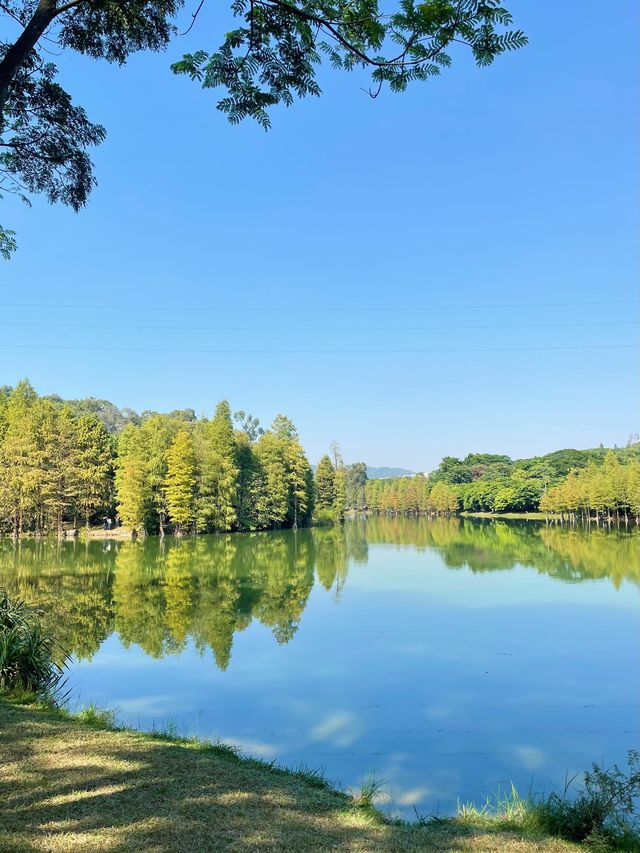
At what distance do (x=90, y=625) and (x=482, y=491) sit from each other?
6668 centimetres

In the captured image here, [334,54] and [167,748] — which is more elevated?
[334,54]

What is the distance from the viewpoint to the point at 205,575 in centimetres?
1659

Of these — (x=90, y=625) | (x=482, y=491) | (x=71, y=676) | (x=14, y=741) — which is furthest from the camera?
(x=482, y=491)

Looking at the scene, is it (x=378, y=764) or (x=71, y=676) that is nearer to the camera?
(x=378, y=764)

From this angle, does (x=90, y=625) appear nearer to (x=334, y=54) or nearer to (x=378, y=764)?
(x=378, y=764)

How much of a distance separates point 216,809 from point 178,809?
209mm

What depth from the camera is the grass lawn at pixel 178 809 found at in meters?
2.75

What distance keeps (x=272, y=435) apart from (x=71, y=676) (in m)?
32.8

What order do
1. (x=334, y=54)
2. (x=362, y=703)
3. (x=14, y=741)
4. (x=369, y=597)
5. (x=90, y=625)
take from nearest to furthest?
(x=334, y=54) < (x=14, y=741) < (x=362, y=703) < (x=90, y=625) < (x=369, y=597)

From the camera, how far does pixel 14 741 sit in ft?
13.1

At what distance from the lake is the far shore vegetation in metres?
0.92

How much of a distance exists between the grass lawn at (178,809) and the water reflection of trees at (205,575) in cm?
437

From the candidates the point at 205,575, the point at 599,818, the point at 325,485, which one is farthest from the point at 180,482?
the point at 599,818

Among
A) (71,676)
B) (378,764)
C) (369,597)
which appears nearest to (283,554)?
(369,597)
